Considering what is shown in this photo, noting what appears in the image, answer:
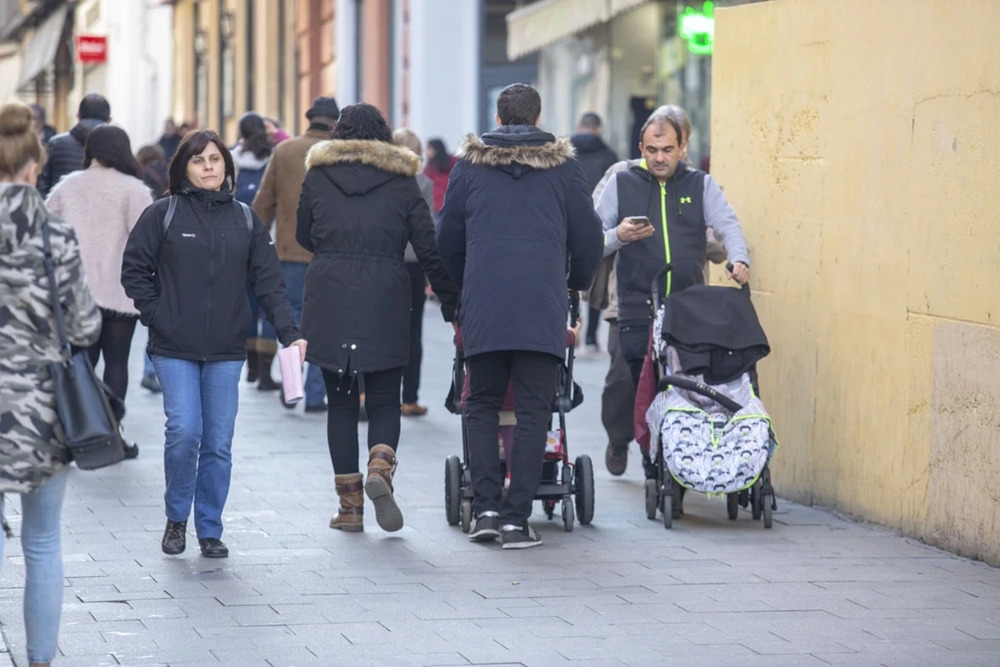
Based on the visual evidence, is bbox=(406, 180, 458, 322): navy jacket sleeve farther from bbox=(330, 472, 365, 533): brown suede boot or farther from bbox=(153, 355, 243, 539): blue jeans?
bbox=(153, 355, 243, 539): blue jeans

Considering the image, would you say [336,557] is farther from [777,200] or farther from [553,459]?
[777,200]

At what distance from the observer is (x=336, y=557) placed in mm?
7789

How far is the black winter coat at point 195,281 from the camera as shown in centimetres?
762

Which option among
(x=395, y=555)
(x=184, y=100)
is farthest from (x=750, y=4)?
(x=184, y=100)

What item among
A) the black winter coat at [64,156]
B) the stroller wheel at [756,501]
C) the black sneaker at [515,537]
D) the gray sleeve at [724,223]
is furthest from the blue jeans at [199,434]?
the black winter coat at [64,156]

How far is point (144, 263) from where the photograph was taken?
7.63m

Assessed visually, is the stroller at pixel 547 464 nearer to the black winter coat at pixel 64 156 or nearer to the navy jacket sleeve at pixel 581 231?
the navy jacket sleeve at pixel 581 231

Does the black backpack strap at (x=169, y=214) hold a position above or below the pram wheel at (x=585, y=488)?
above

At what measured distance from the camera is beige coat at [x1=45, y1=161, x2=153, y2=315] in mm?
10656

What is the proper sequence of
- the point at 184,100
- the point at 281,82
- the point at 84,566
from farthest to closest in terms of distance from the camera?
the point at 184,100 → the point at 281,82 → the point at 84,566

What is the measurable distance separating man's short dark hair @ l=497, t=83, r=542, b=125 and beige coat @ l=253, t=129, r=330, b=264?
403cm

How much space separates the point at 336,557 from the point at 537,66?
59.6ft

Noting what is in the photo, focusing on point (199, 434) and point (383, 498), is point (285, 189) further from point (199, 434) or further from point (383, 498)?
point (199, 434)

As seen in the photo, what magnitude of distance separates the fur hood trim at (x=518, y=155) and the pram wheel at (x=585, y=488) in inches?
52.2
